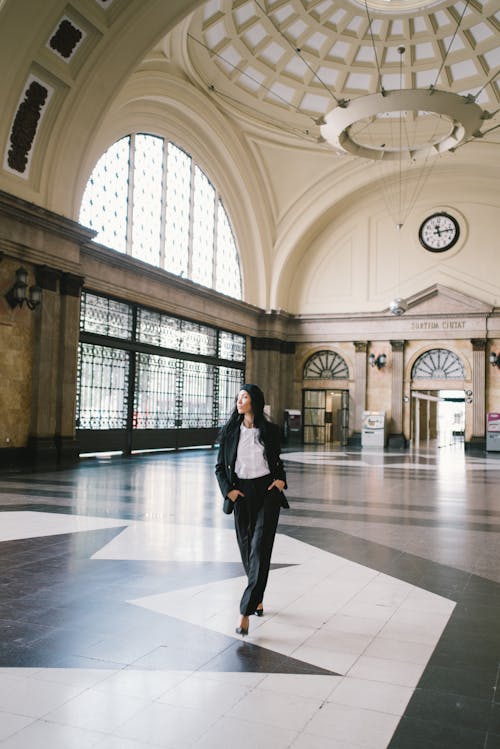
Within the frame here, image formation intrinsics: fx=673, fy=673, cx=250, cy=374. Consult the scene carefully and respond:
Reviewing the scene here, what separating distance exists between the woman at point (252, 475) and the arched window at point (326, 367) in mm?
22876

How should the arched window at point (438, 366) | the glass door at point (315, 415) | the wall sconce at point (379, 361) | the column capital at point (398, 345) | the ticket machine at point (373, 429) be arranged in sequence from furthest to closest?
the glass door at point (315, 415)
the wall sconce at point (379, 361)
the column capital at point (398, 345)
the arched window at point (438, 366)
the ticket machine at point (373, 429)

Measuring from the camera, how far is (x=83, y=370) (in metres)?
16.9

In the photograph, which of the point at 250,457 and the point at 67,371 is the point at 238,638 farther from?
the point at 67,371

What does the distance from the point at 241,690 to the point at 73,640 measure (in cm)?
113

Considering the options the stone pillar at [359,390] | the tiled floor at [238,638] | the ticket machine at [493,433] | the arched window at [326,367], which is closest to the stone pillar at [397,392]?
the stone pillar at [359,390]

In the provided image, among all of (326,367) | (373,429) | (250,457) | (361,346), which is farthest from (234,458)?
(326,367)

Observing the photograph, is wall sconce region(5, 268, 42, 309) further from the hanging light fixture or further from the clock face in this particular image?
the clock face

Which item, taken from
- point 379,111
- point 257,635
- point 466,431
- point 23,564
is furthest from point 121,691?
point 466,431

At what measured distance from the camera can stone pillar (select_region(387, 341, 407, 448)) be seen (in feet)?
83.9

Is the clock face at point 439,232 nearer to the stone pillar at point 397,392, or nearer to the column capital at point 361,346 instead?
the stone pillar at point 397,392

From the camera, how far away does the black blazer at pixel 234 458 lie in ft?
14.0

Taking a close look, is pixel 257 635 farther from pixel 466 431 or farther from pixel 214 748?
pixel 466 431

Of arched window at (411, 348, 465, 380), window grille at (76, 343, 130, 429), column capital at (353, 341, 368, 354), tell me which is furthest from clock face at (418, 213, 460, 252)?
window grille at (76, 343, 130, 429)

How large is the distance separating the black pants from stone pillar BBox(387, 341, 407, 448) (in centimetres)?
2187
